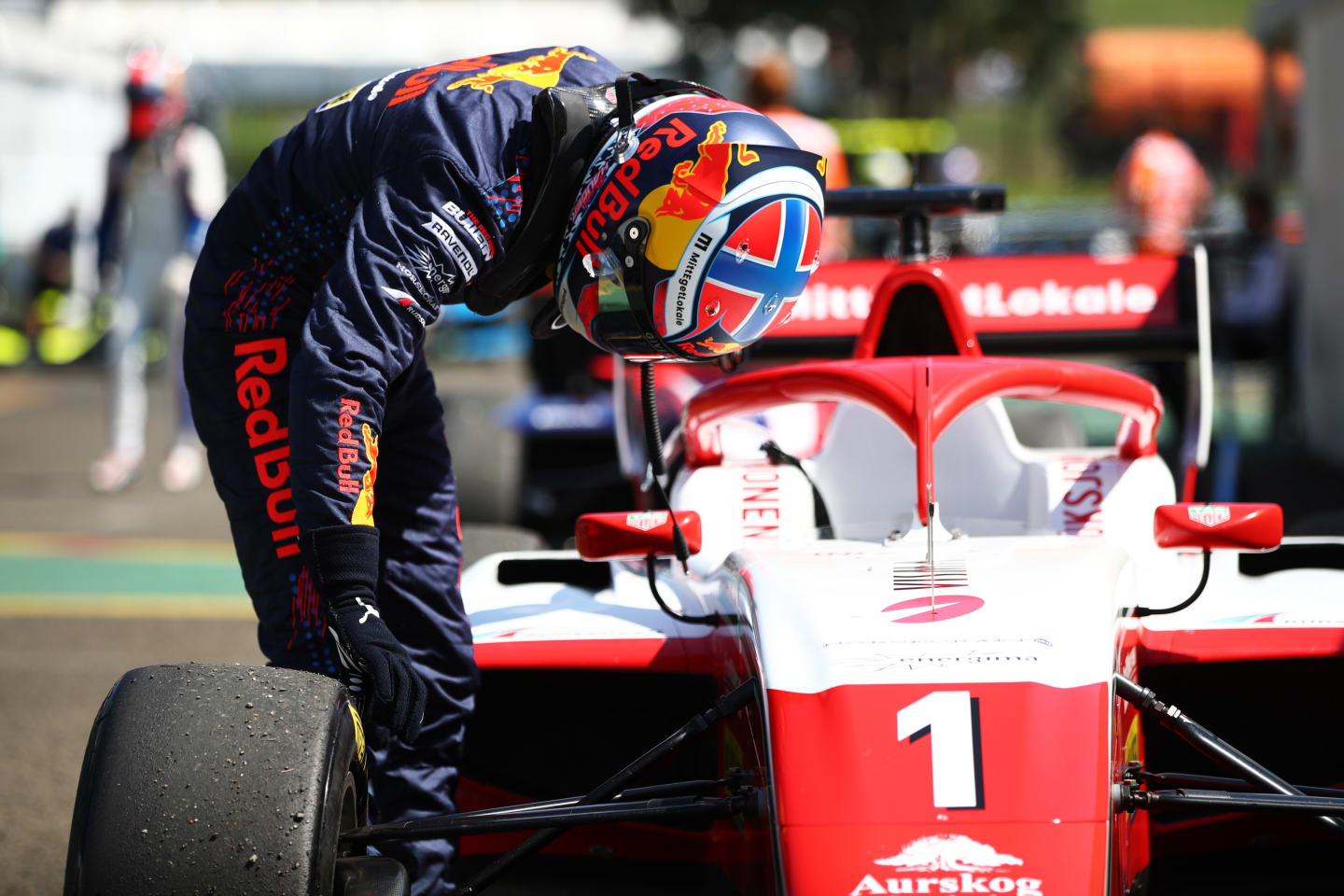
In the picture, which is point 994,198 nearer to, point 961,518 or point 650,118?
point 961,518

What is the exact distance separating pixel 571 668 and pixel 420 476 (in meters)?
0.45

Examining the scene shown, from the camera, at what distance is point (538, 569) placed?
348 centimetres

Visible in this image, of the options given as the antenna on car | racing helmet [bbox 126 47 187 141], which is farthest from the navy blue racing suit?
racing helmet [bbox 126 47 187 141]

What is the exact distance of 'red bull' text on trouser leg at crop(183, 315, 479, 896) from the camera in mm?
2668

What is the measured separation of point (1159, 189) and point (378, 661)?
767 centimetres

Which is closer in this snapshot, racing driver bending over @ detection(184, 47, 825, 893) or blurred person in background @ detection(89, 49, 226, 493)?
racing driver bending over @ detection(184, 47, 825, 893)

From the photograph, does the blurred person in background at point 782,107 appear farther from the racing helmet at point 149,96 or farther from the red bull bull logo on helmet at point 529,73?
the red bull bull logo on helmet at point 529,73

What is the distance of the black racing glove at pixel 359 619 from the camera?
228cm

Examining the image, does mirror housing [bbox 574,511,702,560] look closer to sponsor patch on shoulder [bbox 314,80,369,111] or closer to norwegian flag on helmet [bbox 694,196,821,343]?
norwegian flag on helmet [bbox 694,196,821,343]

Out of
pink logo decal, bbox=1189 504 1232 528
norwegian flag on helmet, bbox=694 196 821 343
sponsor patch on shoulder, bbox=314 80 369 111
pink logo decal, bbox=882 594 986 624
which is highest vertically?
sponsor patch on shoulder, bbox=314 80 369 111

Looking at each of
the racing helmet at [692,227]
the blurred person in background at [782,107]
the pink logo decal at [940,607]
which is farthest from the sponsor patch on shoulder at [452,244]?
the blurred person in background at [782,107]

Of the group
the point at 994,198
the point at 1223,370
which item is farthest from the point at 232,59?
the point at 994,198

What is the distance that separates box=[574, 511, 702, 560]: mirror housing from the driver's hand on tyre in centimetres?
54

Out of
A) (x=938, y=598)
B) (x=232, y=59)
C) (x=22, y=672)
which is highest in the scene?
(x=232, y=59)
